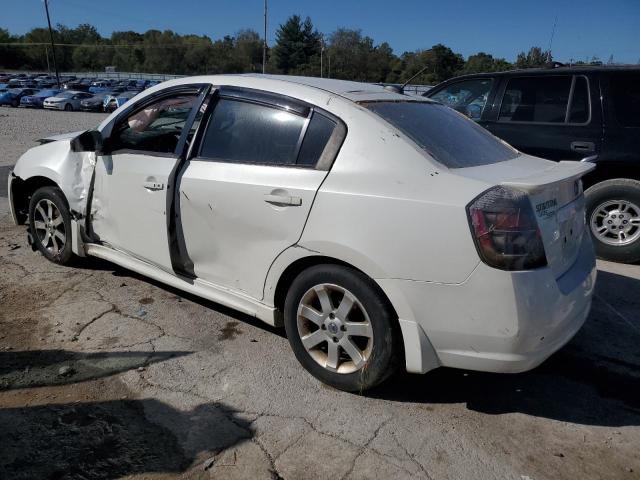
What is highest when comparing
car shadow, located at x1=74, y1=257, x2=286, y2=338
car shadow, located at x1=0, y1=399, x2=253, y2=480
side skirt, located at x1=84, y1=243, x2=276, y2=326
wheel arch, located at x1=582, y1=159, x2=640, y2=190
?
wheel arch, located at x1=582, y1=159, x2=640, y2=190

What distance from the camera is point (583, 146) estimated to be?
5465 mm

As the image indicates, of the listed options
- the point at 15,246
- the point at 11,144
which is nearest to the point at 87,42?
the point at 11,144

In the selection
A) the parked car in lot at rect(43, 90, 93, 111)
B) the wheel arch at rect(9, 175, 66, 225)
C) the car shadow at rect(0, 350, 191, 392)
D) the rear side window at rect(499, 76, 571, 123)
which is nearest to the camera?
the car shadow at rect(0, 350, 191, 392)

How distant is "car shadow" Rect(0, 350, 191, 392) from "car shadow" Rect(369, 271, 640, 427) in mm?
1479

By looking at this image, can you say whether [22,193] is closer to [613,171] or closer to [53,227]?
[53,227]

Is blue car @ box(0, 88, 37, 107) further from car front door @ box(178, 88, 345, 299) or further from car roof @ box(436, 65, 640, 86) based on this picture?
car front door @ box(178, 88, 345, 299)

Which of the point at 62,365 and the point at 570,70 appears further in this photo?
the point at 570,70

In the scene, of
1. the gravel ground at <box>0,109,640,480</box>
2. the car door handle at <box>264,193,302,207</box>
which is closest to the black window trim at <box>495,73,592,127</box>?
the gravel ground at <box>0,109,640,480</box>

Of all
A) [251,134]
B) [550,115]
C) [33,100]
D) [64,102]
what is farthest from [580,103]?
[33,100]

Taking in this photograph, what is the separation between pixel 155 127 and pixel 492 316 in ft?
9.36

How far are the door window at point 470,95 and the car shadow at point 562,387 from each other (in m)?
3.38

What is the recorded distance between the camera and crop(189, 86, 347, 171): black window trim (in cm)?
296

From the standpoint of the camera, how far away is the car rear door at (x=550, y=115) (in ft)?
18.0

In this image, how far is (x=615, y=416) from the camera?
2895 millimetres
